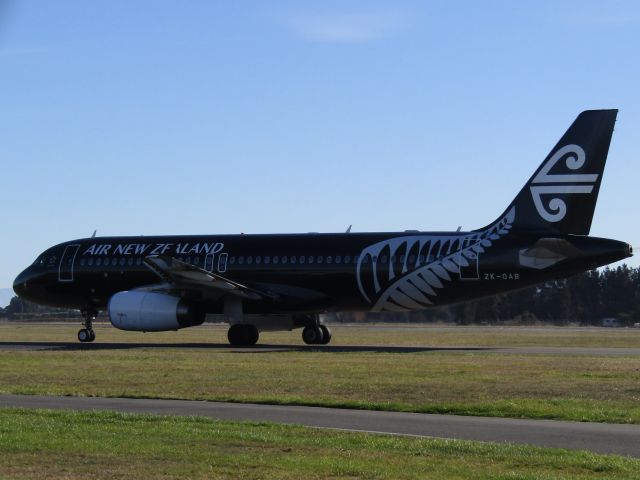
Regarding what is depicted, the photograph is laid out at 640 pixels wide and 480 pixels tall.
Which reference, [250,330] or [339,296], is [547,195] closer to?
[339,296]

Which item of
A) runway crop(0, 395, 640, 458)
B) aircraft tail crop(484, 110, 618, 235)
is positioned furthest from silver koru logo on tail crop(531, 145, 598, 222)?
runway crop(0, 395, 640, 458)

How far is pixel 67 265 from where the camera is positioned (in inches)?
1725

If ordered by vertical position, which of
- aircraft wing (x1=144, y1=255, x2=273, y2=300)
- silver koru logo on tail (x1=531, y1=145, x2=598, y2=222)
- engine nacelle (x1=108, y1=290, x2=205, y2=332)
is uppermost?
silver koru logo on tail (x1=531, y1=145, x2=598, y2=222)

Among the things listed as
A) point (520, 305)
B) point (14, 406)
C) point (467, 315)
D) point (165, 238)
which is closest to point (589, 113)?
point (165, 238)

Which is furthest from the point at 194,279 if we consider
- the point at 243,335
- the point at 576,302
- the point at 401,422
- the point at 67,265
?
the point at 576,302

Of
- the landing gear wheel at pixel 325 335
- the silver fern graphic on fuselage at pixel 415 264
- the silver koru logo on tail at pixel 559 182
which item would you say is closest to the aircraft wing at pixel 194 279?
the landing gear wheel at pixel 325 335

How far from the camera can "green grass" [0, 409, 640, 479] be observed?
11.6 metres

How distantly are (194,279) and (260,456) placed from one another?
82.7 feet

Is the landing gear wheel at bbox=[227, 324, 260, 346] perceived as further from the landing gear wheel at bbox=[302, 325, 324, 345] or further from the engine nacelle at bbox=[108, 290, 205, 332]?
the landing gear wheel at bbox=[302, 325, 324, 345]

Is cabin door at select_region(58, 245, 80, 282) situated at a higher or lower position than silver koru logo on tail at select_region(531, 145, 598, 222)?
lower

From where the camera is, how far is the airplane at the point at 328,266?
113ft

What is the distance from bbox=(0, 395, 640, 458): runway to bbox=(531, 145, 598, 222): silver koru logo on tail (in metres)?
18.1

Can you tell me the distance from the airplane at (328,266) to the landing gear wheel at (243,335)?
0.03m

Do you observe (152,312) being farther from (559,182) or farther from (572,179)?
(572,179)
